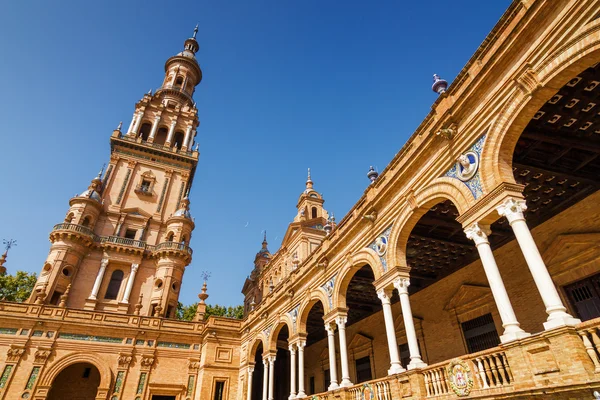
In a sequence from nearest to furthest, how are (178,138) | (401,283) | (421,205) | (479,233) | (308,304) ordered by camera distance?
1. (479,233)
2. (421,205)
3. (401,283)
4. (308,304)
5. (178,138)

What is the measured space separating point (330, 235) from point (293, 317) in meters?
5.11

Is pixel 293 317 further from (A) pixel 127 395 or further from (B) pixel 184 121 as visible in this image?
(B) pixel 184 121

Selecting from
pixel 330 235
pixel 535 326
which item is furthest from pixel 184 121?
pixel 535 326

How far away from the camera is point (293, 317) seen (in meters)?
18.0

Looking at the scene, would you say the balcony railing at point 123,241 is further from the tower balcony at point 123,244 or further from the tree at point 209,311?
the tree at point 209,311

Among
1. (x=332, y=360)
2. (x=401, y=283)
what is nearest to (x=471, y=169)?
(x=401, y=283)

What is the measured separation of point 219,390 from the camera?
22.9m

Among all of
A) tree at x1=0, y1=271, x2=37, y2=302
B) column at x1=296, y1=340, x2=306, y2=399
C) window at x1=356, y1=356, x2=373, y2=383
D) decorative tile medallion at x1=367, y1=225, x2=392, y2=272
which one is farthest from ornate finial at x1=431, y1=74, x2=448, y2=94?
tree at x1=0, y1=271, x2=37, y2=302

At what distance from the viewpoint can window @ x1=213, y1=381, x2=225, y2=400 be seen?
893 inches

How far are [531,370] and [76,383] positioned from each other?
26545mm

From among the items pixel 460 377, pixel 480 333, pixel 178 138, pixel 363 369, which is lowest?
pixel 460 377

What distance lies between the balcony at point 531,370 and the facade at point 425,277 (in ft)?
0.10

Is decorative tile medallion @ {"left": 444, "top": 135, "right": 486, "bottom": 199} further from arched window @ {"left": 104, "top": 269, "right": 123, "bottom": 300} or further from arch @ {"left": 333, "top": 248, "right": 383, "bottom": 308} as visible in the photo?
arched window @ {"left": 104, "top": 269, "right": 123, "bottom": 300}

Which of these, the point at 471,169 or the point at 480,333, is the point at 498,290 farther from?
the point at 480,333
